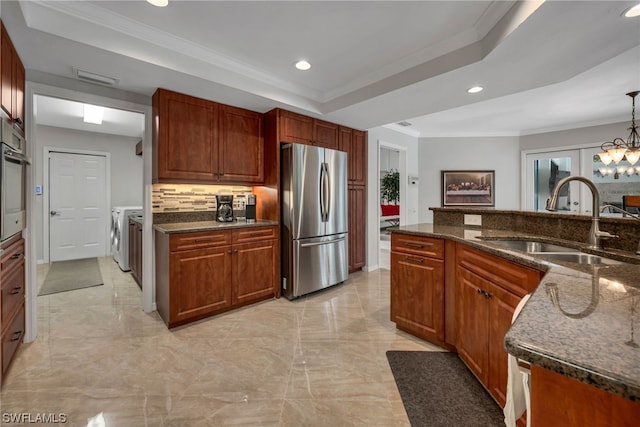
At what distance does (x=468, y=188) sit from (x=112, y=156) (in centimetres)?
740

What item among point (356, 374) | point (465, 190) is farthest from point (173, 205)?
point (465, 190)

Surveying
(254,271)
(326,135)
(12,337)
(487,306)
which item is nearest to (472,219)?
(487,306)

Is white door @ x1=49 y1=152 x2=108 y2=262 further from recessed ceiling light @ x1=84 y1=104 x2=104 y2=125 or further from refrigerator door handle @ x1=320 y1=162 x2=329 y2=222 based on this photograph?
refrigerator door handle @ x1=320 y1=162 x2=329 y2=222

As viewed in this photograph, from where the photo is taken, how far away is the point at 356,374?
1.94 meters

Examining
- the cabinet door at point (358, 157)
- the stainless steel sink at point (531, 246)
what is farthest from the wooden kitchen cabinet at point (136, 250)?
the stainless steel sink at point (531, 246)

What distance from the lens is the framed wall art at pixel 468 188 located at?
5.95 meters

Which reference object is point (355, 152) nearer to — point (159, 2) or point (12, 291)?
point (159, 2)

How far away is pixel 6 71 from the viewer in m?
1.78

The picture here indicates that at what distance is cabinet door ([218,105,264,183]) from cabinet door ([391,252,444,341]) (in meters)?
1.98

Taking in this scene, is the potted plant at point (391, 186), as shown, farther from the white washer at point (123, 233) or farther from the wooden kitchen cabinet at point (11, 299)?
the wooden kitchen cabinet at point (11, 299)

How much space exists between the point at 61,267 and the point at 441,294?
19.4 ft

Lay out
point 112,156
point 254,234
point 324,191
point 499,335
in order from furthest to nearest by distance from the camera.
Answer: point 112,156, point 324,191, point 254,234, point 499,335

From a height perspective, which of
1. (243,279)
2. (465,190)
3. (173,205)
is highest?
(465,190)

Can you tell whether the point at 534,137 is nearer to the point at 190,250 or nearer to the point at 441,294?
the point at 441,294
